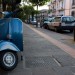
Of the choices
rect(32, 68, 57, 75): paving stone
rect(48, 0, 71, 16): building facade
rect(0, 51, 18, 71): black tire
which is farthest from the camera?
rect(48, 0, 71, 16): building facade

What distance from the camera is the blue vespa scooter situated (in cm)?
652

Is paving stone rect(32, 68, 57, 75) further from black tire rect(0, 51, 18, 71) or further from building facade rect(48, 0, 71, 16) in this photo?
building facade rect(48, 0, 71, 16)

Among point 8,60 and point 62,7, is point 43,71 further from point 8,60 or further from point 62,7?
point 62,7

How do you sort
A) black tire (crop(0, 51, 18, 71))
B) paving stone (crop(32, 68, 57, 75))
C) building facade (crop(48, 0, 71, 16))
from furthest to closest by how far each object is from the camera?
building facade (crop(48, 0, 71, 16)) → black tire (crop(0, 51, 18, 71)) → paving stone (crop(32, 68, 57, 75))

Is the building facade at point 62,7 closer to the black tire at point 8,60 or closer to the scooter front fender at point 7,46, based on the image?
the scooter front fender at point 7,46

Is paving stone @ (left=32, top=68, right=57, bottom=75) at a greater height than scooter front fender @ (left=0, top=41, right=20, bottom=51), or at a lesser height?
lesser

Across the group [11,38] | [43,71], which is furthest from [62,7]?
[43,71]

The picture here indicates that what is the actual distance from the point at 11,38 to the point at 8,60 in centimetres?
71

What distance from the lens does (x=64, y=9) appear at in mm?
64375

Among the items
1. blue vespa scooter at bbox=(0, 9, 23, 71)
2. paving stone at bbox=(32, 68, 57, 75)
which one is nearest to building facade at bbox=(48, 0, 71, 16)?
blue vespa scooter at bbox=(0, 9, 23, 71)

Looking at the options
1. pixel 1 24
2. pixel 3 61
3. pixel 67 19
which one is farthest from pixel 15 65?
pixel 67 19

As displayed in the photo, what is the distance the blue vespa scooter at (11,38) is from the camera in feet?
21.4

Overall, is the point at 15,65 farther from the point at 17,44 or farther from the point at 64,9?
the point at 64,9

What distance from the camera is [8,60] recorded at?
652 cm
